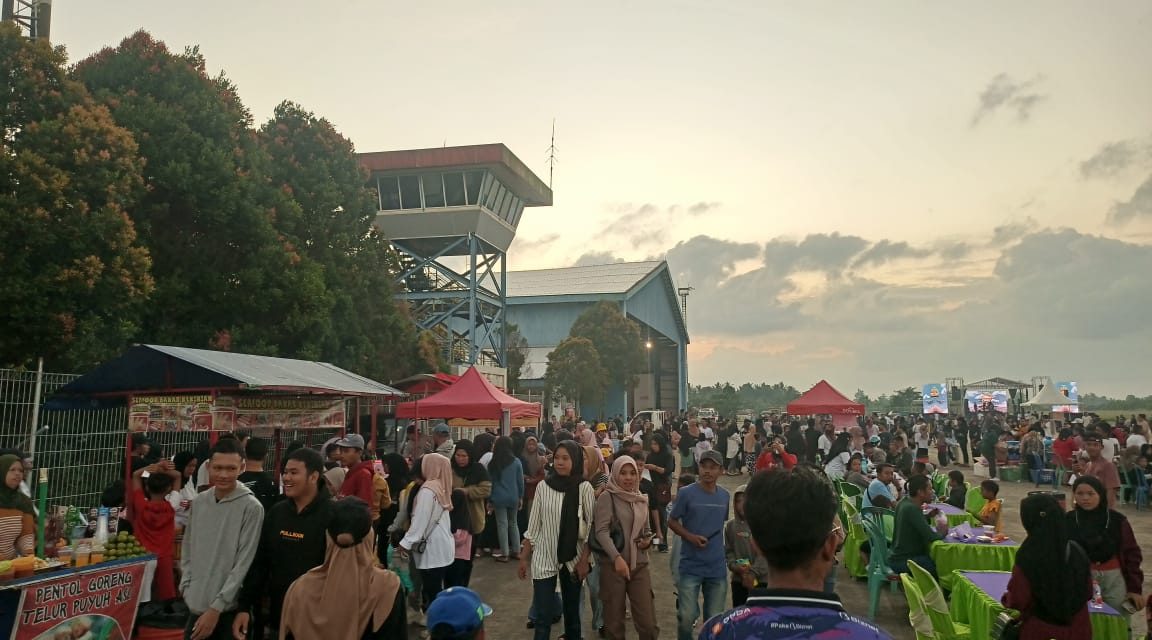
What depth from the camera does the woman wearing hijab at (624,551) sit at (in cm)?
560

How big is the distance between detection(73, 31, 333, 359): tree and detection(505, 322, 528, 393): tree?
25.4 meters

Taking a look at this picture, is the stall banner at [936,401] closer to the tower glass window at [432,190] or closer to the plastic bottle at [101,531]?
the tower glass window at [432,190]

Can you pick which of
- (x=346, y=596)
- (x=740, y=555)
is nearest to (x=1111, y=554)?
(x=740, y=555)

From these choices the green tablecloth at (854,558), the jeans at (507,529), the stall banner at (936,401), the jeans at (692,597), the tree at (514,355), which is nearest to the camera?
the jeans at (692,597)

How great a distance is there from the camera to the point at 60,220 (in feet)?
40.2

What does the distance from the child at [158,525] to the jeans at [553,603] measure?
3.06 meters

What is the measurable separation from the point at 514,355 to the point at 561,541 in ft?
128

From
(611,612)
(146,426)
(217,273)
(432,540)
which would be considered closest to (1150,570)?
(611,612)

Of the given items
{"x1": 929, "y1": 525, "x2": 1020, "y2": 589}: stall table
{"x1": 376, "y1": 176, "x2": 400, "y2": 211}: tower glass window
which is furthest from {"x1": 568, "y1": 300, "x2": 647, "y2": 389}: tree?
{"x1": 929, "y1": 525, "x2": 1020, "y2": 589}: stall table

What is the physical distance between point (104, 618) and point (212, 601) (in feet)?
6.46

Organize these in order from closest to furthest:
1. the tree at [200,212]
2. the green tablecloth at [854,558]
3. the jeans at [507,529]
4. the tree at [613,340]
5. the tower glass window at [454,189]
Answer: the green tablecloth at [854,558]
the jeans at [507,529]
the tree at [200,212]
the tower glass window at [454,189]
the tree at [613,340]

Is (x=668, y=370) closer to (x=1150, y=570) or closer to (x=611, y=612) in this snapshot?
(x=1150, y=570)

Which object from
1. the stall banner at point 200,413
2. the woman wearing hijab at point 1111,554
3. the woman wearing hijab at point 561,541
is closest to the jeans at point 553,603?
the woman wearing hijab at point 561,541

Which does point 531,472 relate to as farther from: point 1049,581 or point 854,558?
point 1049,581
